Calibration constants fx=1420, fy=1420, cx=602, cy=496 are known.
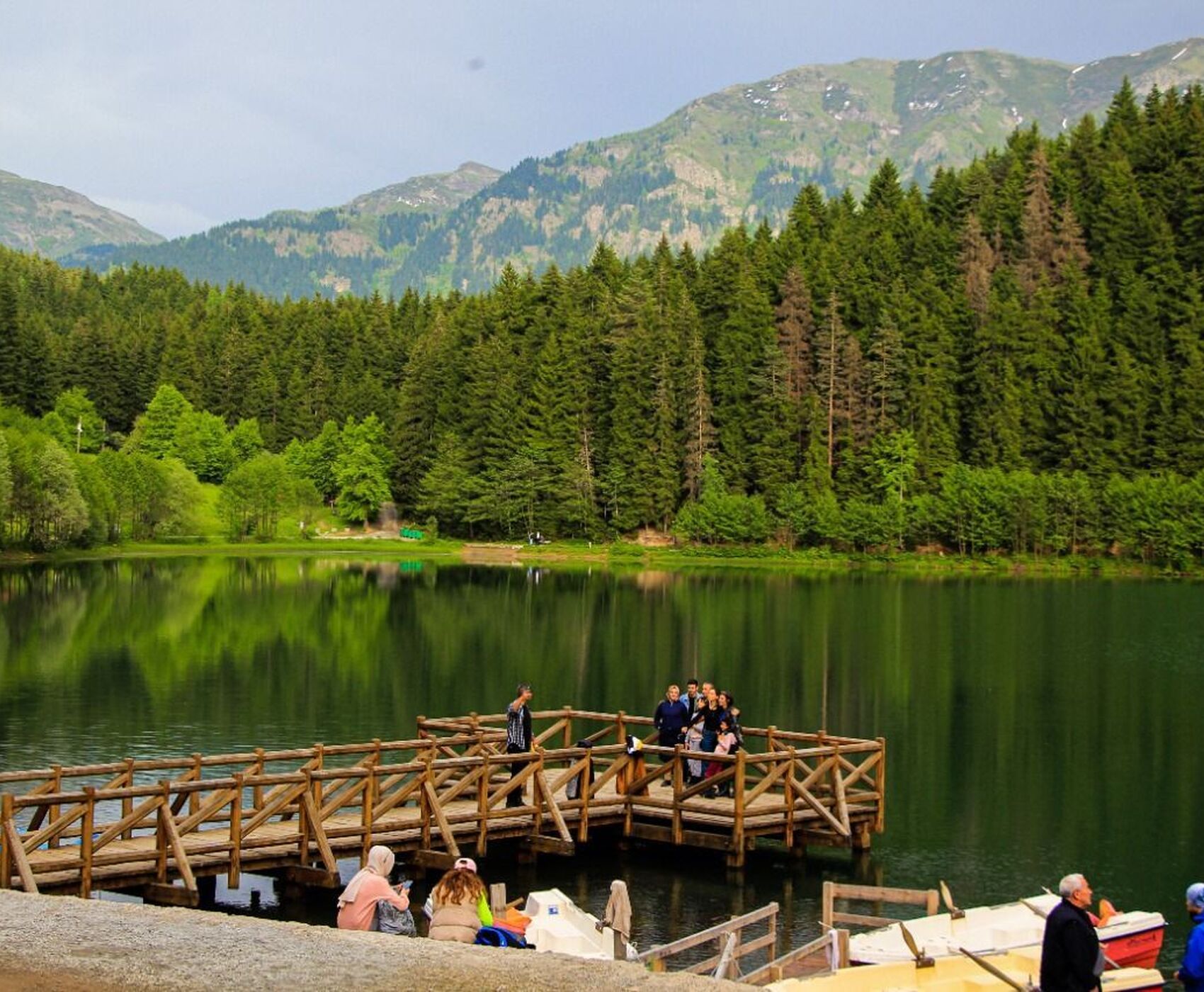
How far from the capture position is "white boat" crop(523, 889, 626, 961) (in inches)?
751

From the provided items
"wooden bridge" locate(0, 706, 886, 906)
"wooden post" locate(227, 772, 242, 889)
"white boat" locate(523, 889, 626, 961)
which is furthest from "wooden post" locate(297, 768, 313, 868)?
"white boat" locate(523, 889, 626, 961)

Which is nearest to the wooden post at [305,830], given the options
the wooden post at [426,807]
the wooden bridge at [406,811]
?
the wooden bridge at [406,811]

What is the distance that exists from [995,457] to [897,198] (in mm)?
45028

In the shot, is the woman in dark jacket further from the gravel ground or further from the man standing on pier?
the gravel ground

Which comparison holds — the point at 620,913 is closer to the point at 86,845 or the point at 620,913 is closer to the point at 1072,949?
the point at 1072,949

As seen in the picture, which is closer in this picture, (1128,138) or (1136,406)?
(1136,406)

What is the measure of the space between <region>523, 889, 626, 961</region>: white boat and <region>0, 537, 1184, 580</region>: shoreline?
10053 centimetres

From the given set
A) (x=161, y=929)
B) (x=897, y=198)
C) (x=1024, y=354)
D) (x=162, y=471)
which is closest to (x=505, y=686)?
(x=161, y=929)

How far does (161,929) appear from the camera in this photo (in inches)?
533

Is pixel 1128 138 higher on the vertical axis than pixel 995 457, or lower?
higher

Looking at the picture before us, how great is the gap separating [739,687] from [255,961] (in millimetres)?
42174

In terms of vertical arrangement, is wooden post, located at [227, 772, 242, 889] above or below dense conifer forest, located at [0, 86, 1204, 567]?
below

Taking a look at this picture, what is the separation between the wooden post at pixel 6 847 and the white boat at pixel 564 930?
7.68 meters

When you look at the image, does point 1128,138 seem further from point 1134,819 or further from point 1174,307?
point 1134,819
